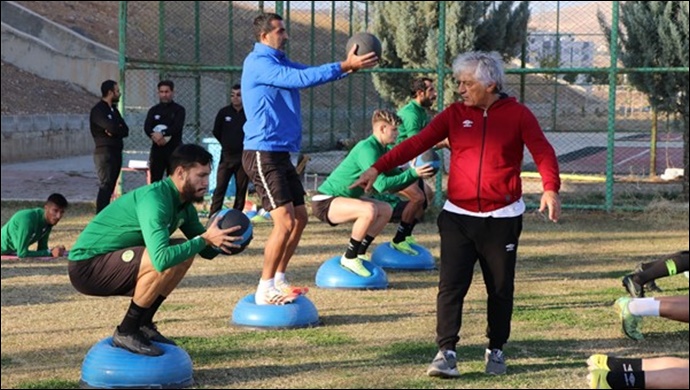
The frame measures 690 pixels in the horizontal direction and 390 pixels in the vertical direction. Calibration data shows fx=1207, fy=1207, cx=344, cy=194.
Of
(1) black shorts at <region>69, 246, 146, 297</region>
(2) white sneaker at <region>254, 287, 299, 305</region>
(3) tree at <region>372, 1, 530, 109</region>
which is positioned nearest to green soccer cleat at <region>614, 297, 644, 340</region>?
(2) white sneaker at <region>254, 287, 299, 305</region>

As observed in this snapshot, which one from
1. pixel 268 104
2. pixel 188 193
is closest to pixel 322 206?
pixel 268 104

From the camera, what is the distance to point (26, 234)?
1252 cm

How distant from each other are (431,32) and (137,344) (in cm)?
1310

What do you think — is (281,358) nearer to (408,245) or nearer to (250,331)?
(250,331)

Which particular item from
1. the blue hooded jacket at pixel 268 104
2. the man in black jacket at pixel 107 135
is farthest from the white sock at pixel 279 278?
the man in black jacket at pixel 107 135

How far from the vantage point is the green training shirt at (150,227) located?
6.76 m

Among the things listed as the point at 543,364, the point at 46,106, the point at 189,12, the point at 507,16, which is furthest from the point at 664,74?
the point at 189,12

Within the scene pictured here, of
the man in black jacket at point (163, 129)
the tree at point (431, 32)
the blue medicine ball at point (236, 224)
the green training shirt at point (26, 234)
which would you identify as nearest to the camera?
the blue medicine ball at point (236, 224)

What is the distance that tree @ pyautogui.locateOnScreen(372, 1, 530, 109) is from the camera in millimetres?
19453

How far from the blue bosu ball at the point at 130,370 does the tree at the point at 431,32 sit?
40.1 feet

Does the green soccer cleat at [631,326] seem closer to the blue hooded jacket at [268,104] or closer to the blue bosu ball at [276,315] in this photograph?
the blue bosu ball at [276,315]

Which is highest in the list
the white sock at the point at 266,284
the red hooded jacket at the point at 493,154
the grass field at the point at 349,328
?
the red hooded jacket at the point at 493,154

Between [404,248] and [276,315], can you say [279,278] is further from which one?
[404,248]

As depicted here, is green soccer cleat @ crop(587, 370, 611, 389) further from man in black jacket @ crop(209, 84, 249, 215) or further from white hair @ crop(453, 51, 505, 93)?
man in black jacket @ crop(209, 84, 249, 215)
